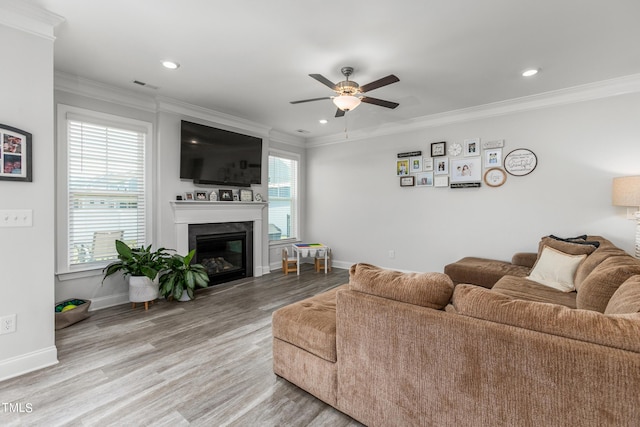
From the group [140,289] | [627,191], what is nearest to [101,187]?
[140,289]

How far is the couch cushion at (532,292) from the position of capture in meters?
2.38

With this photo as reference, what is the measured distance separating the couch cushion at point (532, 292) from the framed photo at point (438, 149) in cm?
224

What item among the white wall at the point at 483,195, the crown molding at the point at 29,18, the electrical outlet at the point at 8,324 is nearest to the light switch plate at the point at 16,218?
the electrical outlet at the point at 8,324

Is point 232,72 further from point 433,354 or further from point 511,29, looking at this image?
point 433,354

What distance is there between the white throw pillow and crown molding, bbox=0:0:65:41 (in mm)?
4561

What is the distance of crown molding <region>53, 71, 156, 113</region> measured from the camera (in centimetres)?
316

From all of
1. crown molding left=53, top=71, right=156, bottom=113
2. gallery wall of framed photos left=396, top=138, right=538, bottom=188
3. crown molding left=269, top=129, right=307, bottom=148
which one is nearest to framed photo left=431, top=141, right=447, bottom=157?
gallery wall of framed photos left=396, top=138, right=538, bottom=188

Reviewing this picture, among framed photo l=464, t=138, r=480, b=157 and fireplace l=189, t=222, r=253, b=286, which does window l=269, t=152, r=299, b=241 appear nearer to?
fireplace l=189, t=222, r=253, b=286

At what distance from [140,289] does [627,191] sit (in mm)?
5210

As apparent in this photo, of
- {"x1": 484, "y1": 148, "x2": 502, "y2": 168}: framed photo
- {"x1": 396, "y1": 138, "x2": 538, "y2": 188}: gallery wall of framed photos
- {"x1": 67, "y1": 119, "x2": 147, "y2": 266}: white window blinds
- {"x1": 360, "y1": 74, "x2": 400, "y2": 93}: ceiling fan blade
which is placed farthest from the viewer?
{"x1": 484, "y1": 148, "x2": 502, "y2": 168}: framed photo

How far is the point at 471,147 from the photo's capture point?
4.32 metres

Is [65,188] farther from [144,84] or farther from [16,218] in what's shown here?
[144,84]

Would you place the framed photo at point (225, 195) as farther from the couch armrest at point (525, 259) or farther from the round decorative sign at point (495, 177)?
the couch armrest at point (525, 259)

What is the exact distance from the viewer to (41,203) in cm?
222
